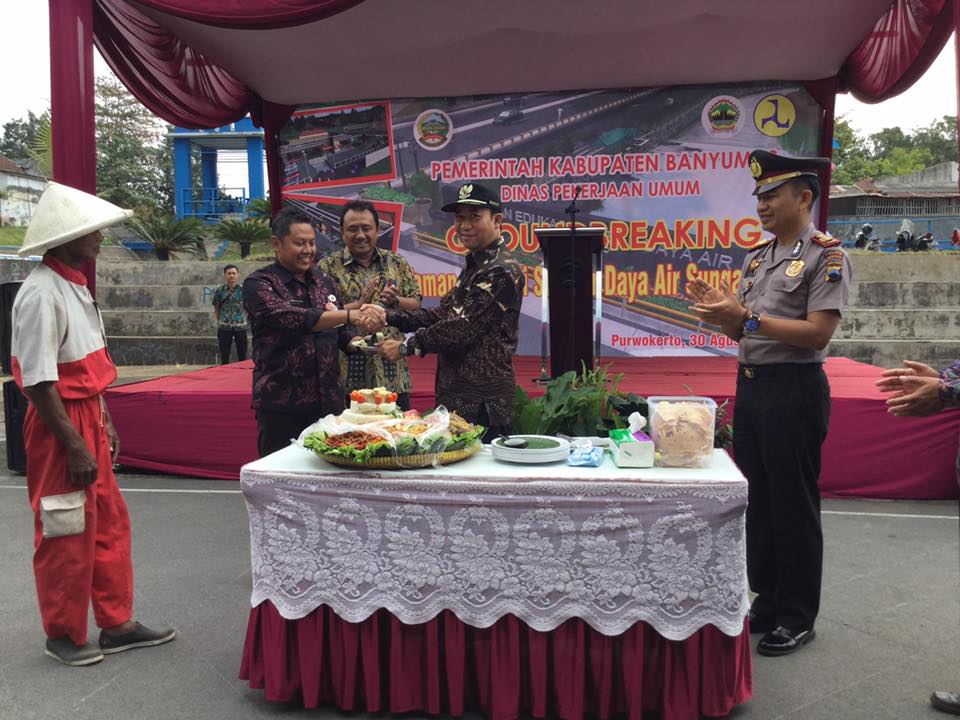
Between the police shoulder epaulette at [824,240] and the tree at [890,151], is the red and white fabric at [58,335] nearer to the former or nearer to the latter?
the police shoulder epaulette at [824,240]

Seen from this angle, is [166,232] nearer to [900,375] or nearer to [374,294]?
[374,294]

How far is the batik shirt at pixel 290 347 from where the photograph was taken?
2859 mm

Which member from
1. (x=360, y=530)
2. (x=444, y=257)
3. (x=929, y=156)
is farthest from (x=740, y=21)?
(x=929, y=156)

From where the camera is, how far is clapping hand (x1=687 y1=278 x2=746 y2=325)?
2.33m

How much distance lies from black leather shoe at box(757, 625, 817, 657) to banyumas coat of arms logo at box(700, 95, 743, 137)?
5202 millimetres

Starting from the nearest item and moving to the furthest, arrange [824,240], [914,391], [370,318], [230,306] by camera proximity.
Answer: [914,391] → [824,240] → [370,318] → [230,306]

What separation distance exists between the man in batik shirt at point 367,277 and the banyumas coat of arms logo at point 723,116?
4138mm

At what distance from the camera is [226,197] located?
913 inches

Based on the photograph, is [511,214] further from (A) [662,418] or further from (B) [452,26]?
(A) [662,418]

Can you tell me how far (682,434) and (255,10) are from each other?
11.9 feet

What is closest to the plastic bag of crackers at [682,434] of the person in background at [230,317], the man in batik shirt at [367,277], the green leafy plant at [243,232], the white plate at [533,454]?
the white plate at [533,454]

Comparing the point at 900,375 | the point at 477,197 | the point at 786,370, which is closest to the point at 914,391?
the point at 900,375

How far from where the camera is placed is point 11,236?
20.8 meters

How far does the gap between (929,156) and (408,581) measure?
5231 centimetres
